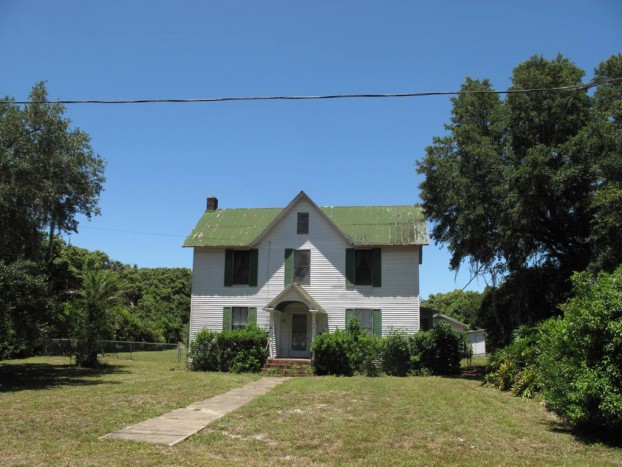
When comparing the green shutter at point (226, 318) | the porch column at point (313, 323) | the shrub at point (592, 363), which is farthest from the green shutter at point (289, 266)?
the shrub at point (592, 363)

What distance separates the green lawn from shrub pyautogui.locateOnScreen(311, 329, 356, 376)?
5375mm

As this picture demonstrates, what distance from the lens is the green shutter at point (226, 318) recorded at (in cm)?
2548

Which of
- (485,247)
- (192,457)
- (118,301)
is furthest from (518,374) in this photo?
(118,301)

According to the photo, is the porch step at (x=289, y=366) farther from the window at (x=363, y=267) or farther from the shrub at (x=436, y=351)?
the shrub at (x=436, y=351)

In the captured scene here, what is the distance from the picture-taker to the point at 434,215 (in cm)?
2253

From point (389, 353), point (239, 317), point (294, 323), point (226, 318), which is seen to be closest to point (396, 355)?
point (389, 353)

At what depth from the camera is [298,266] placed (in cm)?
2550

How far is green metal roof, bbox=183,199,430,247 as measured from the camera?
2506 centimetres

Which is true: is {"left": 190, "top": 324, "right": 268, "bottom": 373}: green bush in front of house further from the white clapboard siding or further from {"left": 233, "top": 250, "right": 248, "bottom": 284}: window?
{"left": 233, "top": 250, "right": 248, "bottom": 284}: window

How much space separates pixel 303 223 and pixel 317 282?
3003mm

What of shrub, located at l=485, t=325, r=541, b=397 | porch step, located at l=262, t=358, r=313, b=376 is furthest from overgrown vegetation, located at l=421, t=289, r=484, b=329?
shrub, located at l=485, t=325, r=541, b=397

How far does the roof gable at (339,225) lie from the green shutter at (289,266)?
4.91 feet

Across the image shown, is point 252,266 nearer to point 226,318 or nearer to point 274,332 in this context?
point 226,318

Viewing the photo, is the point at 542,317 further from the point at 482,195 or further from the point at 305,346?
the point at 305,346
